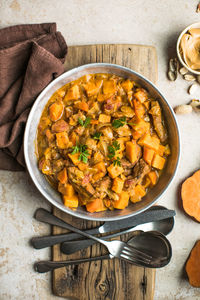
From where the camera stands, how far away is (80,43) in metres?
3.24

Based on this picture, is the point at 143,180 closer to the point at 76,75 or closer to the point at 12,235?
the point at 76,75

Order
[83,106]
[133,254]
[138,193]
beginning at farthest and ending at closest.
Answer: [133,254] < [138,193] < [83,106]

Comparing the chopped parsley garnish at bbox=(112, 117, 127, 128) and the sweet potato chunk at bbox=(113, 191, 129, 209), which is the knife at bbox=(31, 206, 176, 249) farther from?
the chopped parsley garnish at bbox=(112, 117, 127, 128)

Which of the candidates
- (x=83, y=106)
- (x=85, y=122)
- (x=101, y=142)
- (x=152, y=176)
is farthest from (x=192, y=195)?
(x=83, y=106)

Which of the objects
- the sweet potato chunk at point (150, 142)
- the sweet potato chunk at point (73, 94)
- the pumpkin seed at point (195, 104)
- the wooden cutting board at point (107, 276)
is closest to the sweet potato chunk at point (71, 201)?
the wooden cutting board at point (107, 276)

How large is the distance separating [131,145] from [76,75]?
930mm

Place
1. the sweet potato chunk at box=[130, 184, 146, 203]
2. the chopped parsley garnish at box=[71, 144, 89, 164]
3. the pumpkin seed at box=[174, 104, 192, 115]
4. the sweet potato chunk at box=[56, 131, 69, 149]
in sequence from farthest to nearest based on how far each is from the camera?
the pumpkin seed at box=[174, 104, 192, 115] → the sweet potato chunk at box=[130, 184, 146, 203] → the sweet potato chunk at box=[56, 131, 69, 149] → the chopped parsley garnish at box=[71, 144, 89, 164]

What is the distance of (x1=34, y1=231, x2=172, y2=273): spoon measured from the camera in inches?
118

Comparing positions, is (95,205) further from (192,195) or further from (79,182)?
(192,195)

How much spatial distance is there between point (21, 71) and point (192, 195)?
7.69 ft

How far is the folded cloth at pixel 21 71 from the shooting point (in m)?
2.81

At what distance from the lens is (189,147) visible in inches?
129

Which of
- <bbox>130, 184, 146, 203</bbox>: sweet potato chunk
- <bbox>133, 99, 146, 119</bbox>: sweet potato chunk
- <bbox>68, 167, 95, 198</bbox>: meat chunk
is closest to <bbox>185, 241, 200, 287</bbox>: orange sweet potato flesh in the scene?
<bbox>130, 184, 146, 203</bbox>: sweet potato chunk

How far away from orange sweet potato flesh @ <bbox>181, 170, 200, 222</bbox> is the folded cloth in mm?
1843
